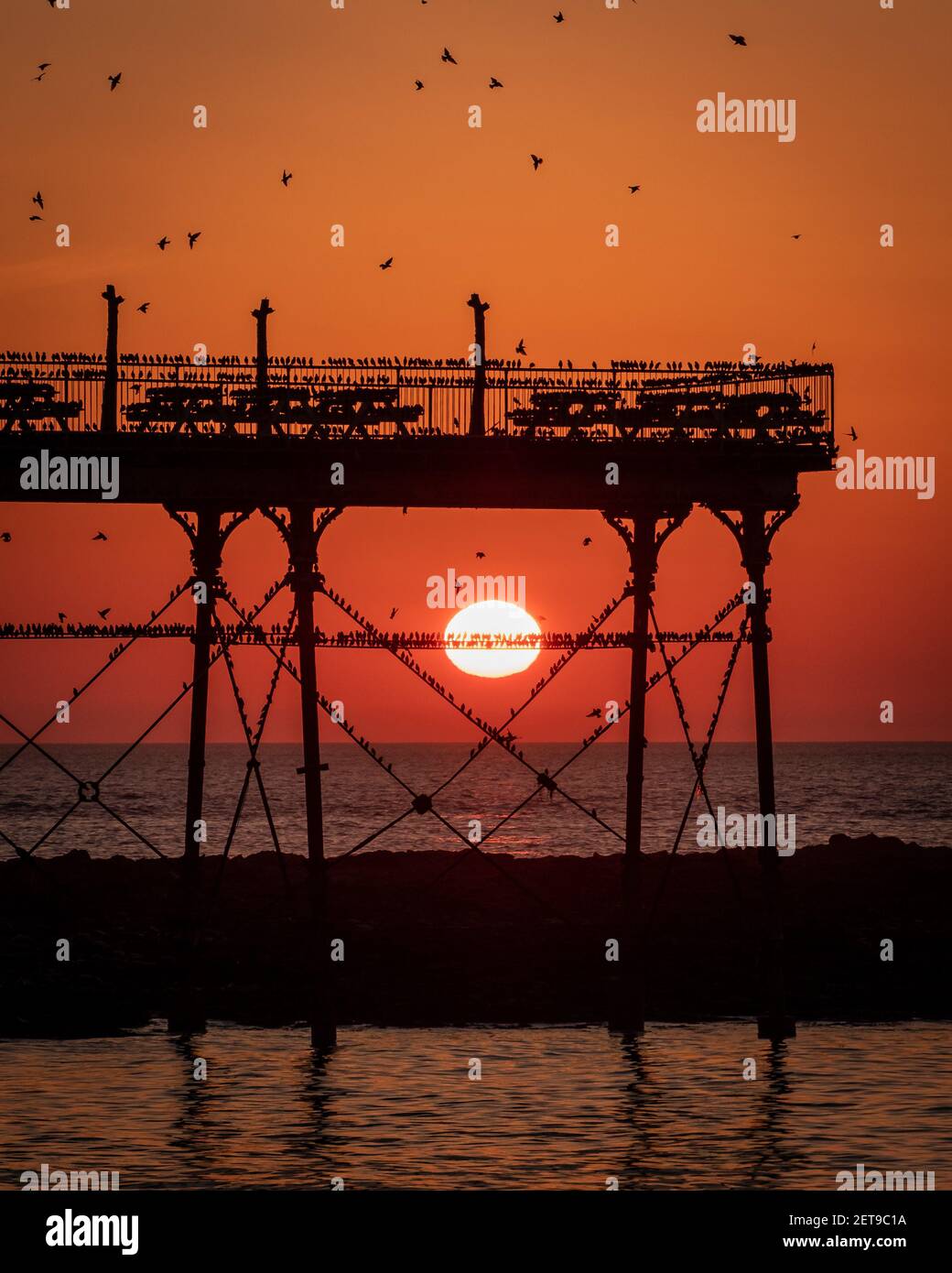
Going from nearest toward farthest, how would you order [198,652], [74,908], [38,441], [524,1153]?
1. [524,1153]
2. [38,441]
3. [198,652]
4. [74,908]

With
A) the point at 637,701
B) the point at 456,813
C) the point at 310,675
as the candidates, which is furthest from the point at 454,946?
the point at 456,813

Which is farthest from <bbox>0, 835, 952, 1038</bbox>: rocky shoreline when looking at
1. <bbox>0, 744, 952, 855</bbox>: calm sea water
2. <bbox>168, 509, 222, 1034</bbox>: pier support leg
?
<bbox>0, 744, 952, 855</bbox>: calm sea water

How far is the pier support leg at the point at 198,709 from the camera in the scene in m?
35.1

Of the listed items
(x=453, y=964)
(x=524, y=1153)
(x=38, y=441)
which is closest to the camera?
(x=524, y=1153)

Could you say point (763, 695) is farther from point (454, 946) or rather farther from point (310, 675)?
point (454, 946)

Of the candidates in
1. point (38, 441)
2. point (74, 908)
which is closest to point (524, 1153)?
point (38, 441)

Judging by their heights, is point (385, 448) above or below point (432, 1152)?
above

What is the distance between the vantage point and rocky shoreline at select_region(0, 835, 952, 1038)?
42.2 meters

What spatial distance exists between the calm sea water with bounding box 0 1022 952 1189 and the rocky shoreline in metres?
2.07

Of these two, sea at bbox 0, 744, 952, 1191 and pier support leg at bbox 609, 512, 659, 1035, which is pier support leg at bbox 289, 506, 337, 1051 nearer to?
sea at bbox 0, 744, 952, 1191

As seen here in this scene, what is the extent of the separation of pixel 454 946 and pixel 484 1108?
51.2 ft

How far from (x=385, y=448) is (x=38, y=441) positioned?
5.71 m
